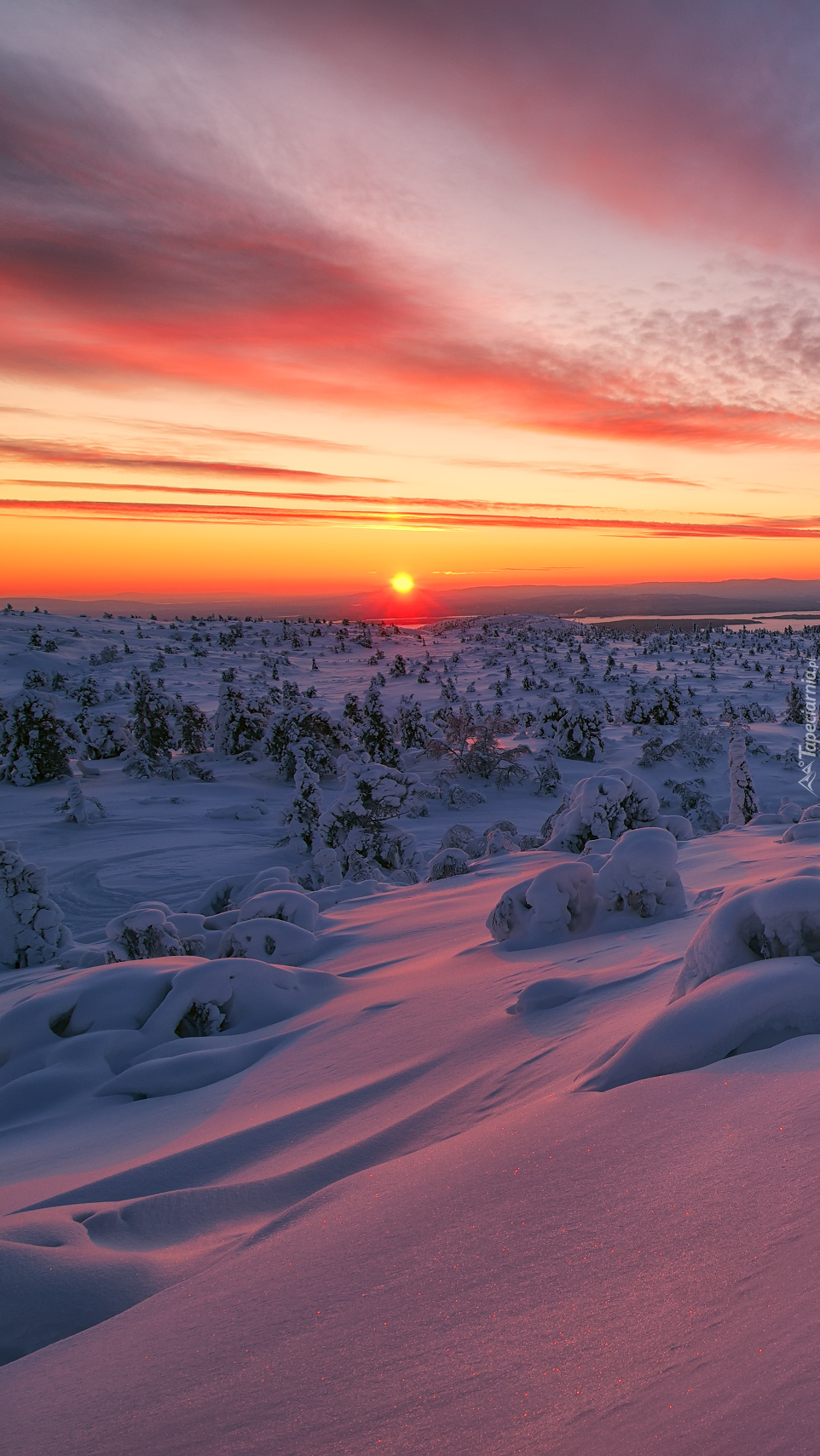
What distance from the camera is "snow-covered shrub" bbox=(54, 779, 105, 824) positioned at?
40.7 ft

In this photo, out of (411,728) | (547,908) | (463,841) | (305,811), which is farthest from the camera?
(411,728)

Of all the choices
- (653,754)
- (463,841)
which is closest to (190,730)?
(463,841)

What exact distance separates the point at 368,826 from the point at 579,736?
8.44 m

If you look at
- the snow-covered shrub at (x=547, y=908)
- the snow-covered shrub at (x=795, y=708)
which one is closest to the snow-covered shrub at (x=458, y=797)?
the snow-covered shrub at (x=547, y=908)

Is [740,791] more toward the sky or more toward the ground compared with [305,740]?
more toward the ground

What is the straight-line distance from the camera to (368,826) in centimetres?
1148

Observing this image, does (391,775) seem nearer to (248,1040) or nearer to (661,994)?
(248,1040)

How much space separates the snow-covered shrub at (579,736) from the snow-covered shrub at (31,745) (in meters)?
11.9

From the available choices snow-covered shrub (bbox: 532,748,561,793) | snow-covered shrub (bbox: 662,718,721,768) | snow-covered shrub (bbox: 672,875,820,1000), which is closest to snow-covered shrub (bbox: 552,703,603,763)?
snow-covered shrub (bbox: 662,718,721,768)

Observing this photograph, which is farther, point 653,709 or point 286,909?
point 653,709

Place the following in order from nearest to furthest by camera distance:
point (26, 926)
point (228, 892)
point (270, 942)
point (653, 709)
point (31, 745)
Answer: point (270, 942) → point (26, 926) → point (228, 892) → point (31, 745) → point (653, 709)

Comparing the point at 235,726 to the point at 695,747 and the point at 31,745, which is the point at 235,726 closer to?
the point at 31,745

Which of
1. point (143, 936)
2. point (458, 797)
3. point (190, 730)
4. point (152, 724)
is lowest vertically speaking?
point (458, 797)

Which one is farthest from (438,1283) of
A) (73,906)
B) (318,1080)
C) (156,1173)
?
(73,906)
